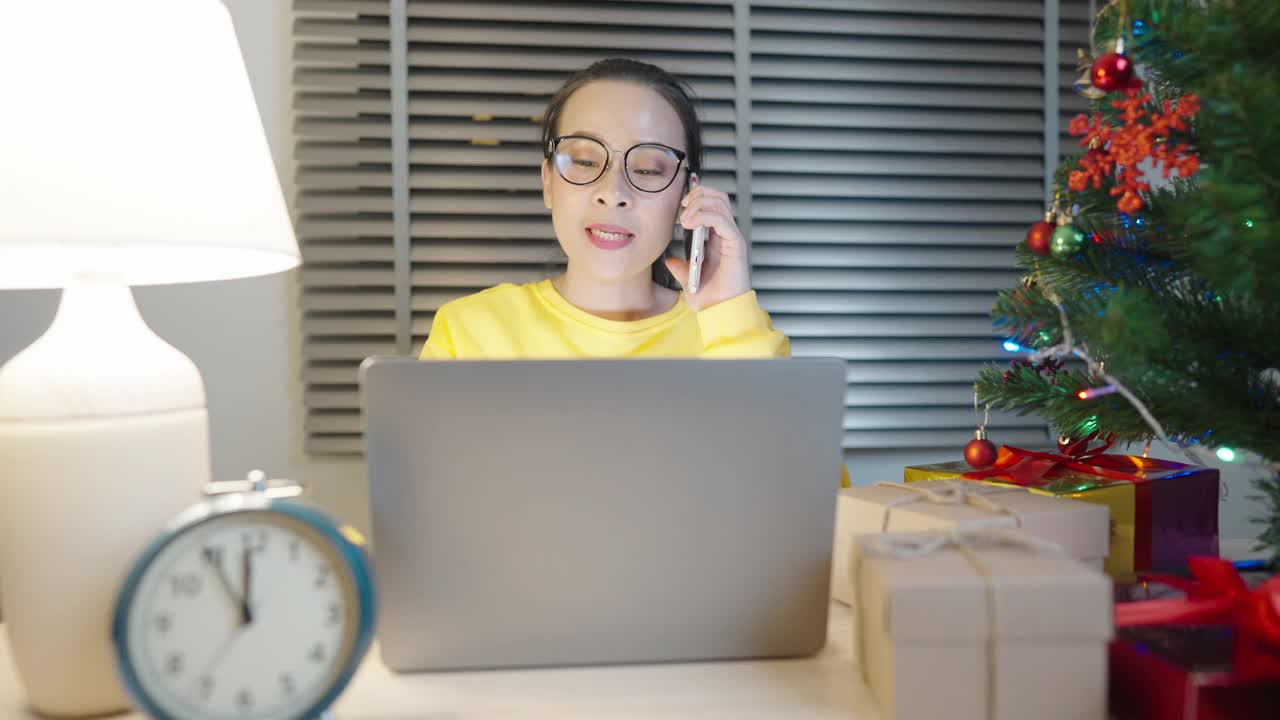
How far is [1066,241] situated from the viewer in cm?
74

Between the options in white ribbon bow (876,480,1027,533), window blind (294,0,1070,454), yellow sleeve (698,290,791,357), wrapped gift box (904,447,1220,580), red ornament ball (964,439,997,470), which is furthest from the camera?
window blind (294,0,1070,454)

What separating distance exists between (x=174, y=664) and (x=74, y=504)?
0.15 meters

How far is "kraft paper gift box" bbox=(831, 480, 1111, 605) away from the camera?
698mm

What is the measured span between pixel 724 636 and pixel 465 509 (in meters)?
0.23

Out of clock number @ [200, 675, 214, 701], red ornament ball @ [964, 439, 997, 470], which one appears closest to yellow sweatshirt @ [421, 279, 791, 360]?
red ornament ball @ [964, 439, 997, 470]

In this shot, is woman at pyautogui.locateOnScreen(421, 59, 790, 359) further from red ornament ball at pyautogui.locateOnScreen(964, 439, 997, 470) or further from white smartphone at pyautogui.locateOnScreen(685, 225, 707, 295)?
red ornament ball at pyautogui.locateOnScreen(964, 439, 997, 470)

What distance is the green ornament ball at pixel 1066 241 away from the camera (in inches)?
29.0

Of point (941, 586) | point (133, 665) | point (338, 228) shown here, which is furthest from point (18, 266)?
point (338, 228)

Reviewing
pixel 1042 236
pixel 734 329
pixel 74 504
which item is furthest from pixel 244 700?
pixel 734 329

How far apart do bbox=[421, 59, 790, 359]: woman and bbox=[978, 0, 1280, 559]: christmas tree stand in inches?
25.7

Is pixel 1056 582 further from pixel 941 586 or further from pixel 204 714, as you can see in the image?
pixel 204 714

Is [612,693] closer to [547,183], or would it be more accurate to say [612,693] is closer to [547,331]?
[547,331]

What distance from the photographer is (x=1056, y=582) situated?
55 cm

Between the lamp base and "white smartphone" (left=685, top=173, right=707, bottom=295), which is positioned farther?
"white smartphone" (left=685, top=173, right=707, bottom=295)
